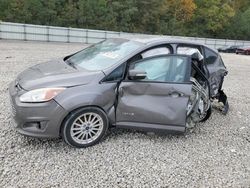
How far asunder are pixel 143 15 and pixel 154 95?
36.3m

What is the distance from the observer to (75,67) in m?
4.54

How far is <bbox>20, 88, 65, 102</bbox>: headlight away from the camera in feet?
12.5

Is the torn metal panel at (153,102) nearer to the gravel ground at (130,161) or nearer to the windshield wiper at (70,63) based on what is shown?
the gravel ground at (130,161)

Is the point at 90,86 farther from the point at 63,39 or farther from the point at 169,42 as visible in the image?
the point at 63,39

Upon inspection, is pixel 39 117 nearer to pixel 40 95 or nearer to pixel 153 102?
pixel 40 95

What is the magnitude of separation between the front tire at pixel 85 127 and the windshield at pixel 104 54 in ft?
2.27

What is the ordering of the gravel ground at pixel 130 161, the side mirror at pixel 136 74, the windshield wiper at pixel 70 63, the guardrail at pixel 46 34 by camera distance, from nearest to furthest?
the gravel ground at pixel 130 161
the side mirror at pixel 136 74
the windshield wiper at pixel 70 63
the guardrail at pixel 46 34

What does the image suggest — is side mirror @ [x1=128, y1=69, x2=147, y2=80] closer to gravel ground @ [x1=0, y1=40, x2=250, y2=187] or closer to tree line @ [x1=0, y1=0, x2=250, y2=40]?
gravel ground @ [x1=0, y1=40, x2=250, y2=187]

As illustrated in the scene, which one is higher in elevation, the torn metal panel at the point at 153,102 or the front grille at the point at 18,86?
the front grille at the point at 18,86

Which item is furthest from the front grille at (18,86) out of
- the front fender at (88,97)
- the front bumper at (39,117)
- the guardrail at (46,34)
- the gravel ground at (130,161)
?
the guardrail at (46,34)

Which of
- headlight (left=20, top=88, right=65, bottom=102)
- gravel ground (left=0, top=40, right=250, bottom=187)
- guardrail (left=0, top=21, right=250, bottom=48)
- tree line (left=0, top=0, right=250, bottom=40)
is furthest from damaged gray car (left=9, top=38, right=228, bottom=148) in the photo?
tree line (left=0, top=0, right=250, bottom=40)

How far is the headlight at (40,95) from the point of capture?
380cm

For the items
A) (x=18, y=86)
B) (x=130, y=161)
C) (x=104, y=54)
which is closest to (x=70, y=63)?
(x=104, y=54)

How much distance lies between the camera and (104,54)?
4.76 m
